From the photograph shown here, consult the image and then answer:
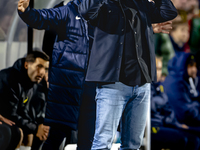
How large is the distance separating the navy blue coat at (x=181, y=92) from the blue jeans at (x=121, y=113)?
33.5 inches

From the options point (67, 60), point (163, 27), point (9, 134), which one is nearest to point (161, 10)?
point (163, 27)

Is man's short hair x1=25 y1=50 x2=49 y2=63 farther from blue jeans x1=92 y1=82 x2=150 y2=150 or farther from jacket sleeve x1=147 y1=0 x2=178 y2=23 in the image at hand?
jacket sleeve x1=147 y1=0 x2=178 y2=23

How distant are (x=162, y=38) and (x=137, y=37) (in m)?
0.84

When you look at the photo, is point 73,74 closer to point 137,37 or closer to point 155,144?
point 137,37

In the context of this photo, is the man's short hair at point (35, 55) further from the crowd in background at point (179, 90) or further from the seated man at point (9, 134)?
the crowd in background at point (179, 90)

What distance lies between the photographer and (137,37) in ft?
4.76

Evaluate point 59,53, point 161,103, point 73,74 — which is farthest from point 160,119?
point 59,53

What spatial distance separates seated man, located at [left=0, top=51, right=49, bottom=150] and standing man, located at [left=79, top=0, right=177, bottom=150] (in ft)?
1.83

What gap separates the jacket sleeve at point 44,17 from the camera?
166 centimetres

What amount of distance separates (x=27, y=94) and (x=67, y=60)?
0.42m

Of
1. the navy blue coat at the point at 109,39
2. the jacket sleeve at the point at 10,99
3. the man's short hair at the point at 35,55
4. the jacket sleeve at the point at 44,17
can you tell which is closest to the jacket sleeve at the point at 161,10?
the navy blue coat at the point at 109,39

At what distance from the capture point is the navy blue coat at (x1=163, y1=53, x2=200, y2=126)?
2252 millimetres

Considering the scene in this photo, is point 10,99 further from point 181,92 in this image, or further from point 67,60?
point 181,92

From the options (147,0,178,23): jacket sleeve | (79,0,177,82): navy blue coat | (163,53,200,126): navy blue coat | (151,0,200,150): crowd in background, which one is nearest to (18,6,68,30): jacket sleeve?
(79,0,177,82): navy blue coat
